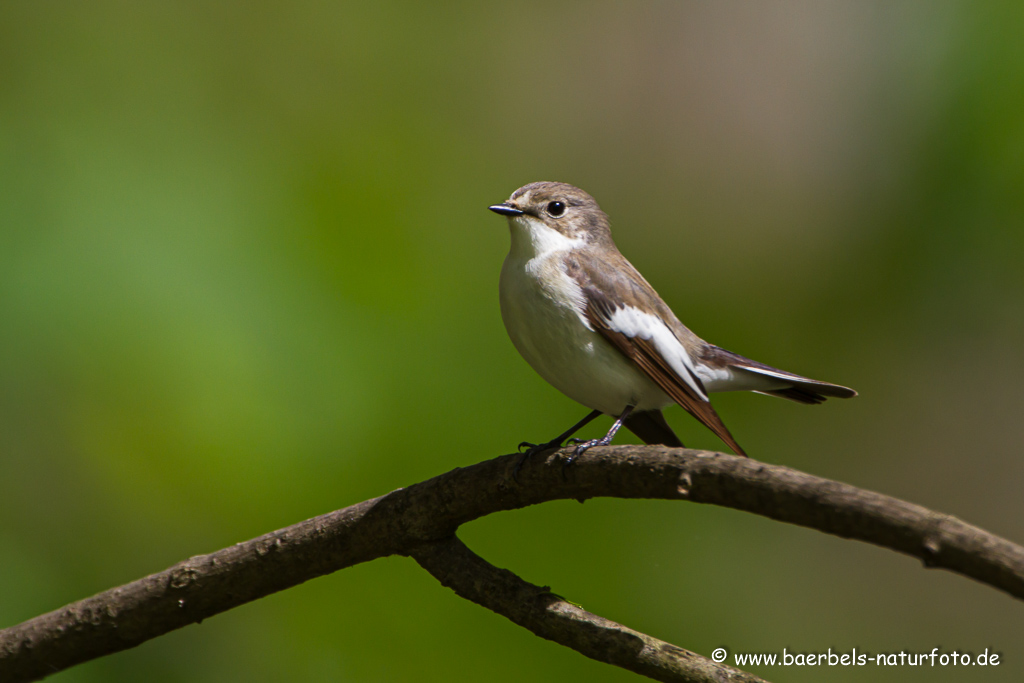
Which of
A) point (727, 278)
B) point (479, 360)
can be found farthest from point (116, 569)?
point (727, 278)

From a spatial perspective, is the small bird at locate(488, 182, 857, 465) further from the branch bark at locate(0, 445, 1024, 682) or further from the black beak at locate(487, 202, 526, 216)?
the branch bark at locate(0, 445, 1024, 682)

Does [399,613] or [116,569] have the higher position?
[399,613]

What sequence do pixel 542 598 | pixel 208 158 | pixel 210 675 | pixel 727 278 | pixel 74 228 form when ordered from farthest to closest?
pixel 727 278, pixel 208 158, pixel 74 228, pixel 210 675, pixel 542 598

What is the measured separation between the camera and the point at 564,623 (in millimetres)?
1413

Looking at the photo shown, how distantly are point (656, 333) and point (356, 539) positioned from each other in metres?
0.88

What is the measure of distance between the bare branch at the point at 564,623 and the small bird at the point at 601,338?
0.89ft

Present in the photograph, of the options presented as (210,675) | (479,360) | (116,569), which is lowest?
(210,675)

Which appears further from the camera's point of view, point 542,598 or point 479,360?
point 479,360

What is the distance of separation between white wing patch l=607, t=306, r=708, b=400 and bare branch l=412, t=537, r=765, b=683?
2.13ft

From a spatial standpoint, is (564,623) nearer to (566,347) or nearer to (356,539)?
(356,539)

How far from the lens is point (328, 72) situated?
3.47 meters

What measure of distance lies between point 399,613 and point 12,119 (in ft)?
8.43

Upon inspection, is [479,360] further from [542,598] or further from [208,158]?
[542,598]

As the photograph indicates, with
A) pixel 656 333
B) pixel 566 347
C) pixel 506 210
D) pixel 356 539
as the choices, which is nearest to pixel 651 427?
pixel 656 333
